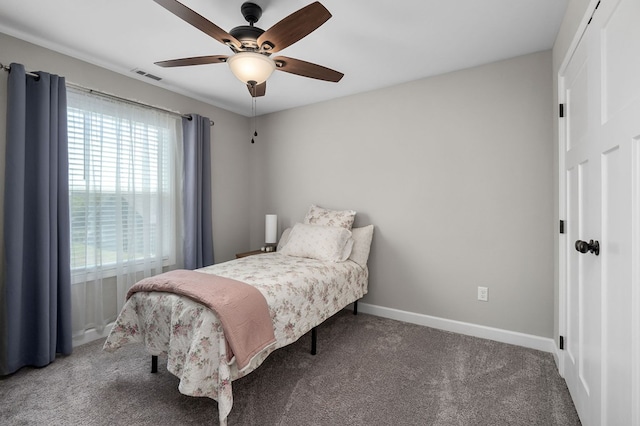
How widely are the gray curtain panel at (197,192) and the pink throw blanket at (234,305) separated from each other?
51.1 inches

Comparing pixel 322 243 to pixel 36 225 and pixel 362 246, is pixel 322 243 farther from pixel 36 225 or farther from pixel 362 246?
pixel 36 225

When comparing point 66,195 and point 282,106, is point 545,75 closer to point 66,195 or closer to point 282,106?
point 282,106

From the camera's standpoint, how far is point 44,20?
2014mm

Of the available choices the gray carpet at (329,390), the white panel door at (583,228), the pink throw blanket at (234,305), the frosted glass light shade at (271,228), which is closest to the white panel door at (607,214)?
the white panel door at (583,228)

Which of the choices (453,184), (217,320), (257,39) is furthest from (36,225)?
(453,184)

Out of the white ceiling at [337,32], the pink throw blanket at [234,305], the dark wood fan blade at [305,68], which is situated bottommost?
the pink throw blanket at [234,305]

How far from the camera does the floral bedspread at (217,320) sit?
154cm

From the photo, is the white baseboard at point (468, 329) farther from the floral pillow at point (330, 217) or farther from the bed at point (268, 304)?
the floral pillow at point (330, 217)

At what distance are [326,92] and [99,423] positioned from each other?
3.19 metres

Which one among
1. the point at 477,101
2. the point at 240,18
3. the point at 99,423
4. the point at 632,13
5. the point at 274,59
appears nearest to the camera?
the point at 632,13

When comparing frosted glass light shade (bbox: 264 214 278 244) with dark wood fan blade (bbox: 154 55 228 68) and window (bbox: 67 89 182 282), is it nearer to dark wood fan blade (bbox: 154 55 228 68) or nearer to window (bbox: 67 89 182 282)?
window (bbox: 67 89 182 282)

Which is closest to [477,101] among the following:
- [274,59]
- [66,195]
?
[274,59]

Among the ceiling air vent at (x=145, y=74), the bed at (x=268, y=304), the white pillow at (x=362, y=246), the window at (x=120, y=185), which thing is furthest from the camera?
the white pillow at (x=362, y=246)

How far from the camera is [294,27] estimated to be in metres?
1.52
